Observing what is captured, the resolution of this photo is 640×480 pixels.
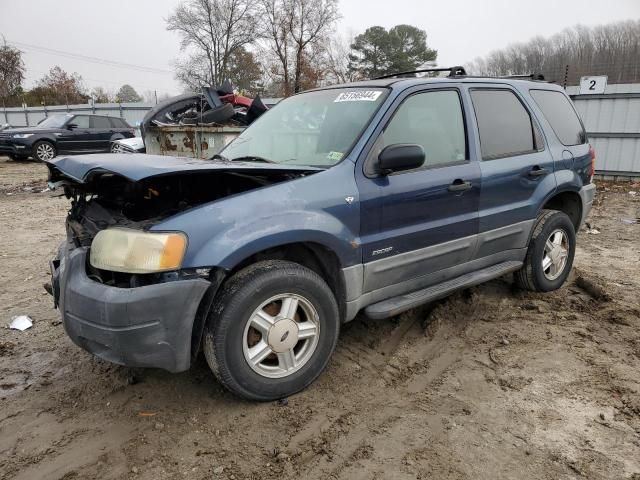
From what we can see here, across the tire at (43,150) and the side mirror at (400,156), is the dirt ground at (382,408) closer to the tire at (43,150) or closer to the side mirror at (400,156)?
the side mirror at (400,156)

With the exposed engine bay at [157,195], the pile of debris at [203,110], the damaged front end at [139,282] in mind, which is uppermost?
the pile of debris at [203,110]

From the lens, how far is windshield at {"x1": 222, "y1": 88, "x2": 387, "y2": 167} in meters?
3.15

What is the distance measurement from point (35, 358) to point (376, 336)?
248 cm

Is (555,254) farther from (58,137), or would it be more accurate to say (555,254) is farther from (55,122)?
(55,122)

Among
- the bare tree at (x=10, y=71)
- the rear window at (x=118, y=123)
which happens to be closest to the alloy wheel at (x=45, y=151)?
the rear window at (x=118, y=123)

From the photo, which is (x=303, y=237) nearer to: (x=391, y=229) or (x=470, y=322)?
(x=391, y=229)

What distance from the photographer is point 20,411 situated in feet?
9.10

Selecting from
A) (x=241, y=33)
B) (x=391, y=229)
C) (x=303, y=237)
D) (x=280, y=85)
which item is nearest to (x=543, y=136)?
(x=391, y=229)

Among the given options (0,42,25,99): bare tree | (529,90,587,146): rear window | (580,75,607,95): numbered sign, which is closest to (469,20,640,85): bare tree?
(580,75,607,95): numbered sign

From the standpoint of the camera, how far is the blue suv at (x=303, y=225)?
2.40 m

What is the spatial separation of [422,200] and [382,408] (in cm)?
135

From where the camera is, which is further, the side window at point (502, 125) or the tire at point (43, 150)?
the tire at point (43, 150)

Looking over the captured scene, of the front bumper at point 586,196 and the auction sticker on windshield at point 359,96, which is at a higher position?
the auction sticker on windshield at point 359,96

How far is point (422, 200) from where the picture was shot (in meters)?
3.18
